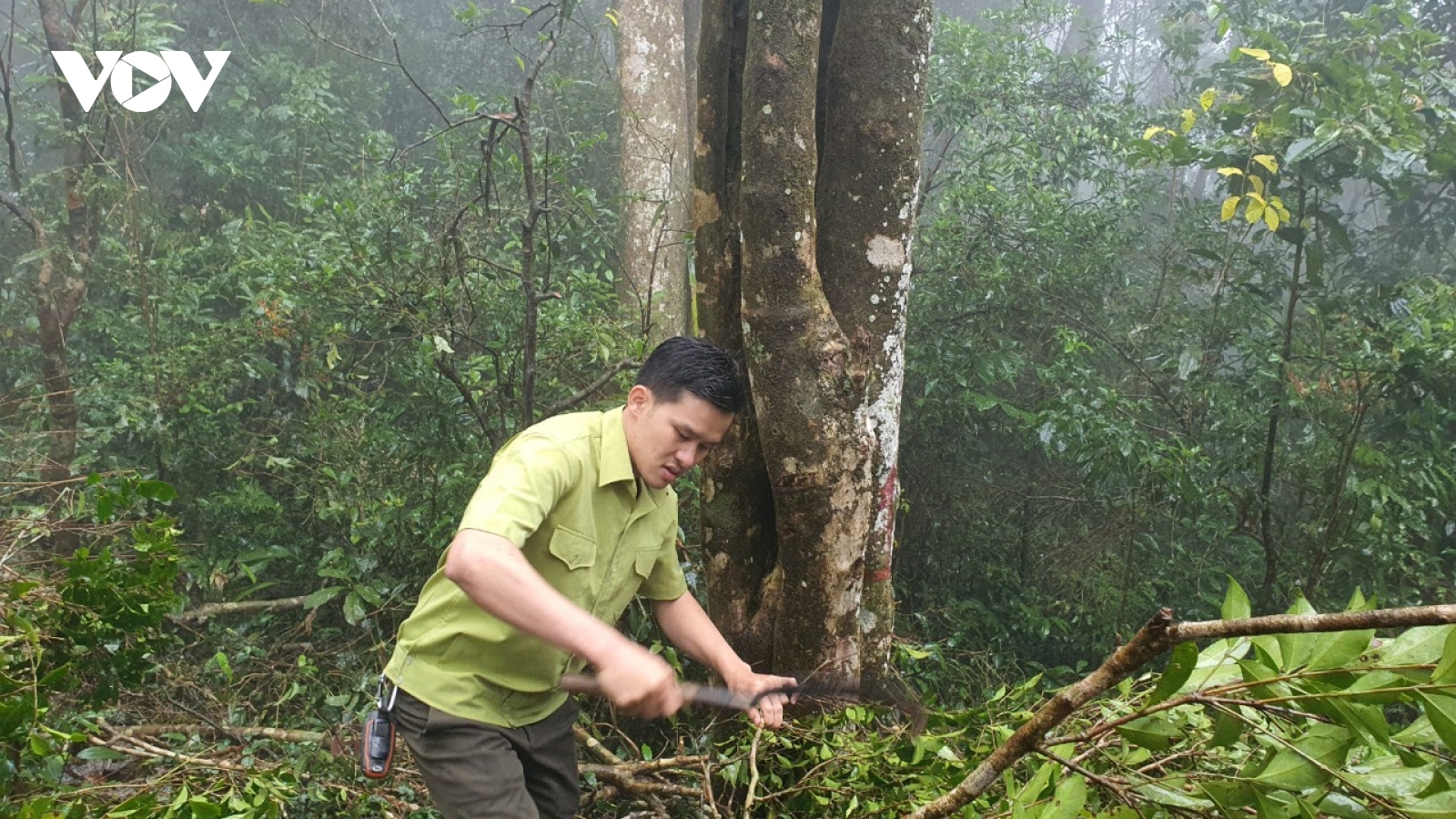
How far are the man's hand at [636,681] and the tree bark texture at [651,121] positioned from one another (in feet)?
17.8

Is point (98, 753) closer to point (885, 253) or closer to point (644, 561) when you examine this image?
point (644, 561)

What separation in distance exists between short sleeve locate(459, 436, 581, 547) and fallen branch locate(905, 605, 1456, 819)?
3.35ft

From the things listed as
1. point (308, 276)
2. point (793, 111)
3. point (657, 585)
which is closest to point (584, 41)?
point (308, 276)

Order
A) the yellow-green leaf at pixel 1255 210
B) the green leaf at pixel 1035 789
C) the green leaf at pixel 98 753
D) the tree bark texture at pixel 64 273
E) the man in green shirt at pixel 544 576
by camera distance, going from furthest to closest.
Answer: the tree bark texture at pixel 64 273
the yellow-green leaf at pixel 1255 210
the green leaf at pixel 98 753
the man in green shirt at pixel 544 576
the green leaf at pixel 1035 789

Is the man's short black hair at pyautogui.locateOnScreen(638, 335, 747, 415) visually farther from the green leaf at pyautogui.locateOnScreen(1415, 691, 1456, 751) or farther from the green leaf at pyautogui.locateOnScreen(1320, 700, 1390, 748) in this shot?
the green leaf at pyautogui.locateOnScreen(1415, 691, 1456, 751)

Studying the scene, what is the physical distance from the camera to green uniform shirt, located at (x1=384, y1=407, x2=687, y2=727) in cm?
231

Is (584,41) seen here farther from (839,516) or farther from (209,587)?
(839,516)

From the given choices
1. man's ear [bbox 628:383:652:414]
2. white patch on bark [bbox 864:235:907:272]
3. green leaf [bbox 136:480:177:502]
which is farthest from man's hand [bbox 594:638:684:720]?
green leaf [bbox 136:480:177:502]

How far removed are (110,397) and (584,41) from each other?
6.78 metres

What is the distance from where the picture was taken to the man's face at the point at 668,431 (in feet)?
7.66

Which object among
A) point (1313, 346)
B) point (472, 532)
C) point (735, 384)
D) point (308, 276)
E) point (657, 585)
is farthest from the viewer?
point (1313, 346)

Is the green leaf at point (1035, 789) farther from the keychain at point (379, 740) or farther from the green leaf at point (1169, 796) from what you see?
the keychain at point (379, 740)

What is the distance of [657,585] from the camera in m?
2.79

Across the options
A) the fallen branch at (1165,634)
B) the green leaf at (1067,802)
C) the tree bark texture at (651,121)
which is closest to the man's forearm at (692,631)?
the fallen branch at (1165,634)
